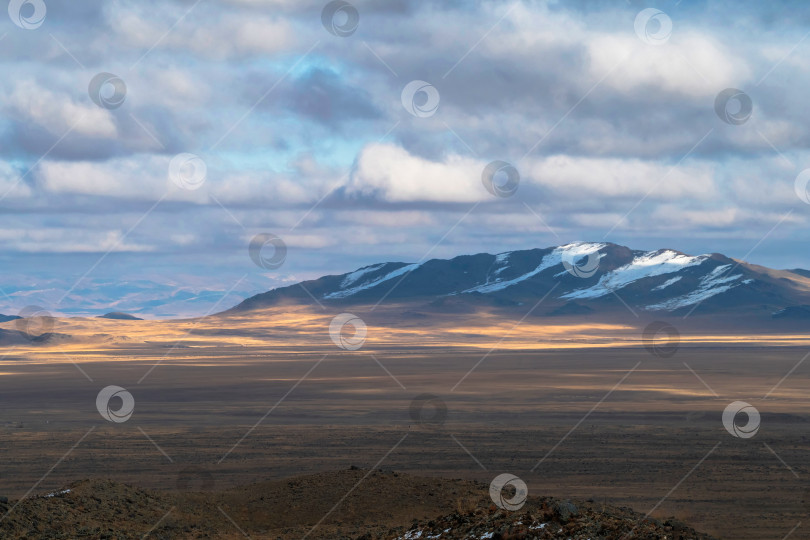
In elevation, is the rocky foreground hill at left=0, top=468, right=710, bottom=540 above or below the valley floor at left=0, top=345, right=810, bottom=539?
below

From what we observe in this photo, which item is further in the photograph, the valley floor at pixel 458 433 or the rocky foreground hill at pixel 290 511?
the valley floor at pixel 458 433

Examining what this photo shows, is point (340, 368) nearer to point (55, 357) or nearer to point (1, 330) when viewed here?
point (55, 357)

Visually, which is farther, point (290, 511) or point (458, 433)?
point (458, 433)

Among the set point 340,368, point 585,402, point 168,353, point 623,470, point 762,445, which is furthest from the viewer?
point 168,353

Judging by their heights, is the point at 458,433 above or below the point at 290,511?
above

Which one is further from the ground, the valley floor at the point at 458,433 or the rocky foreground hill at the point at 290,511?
the valley floor at the point at 458,433

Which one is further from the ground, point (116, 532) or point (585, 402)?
point (585, 402)

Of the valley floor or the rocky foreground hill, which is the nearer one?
the rocky foreground hill

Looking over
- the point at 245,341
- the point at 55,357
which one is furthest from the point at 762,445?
the point at 245,341
